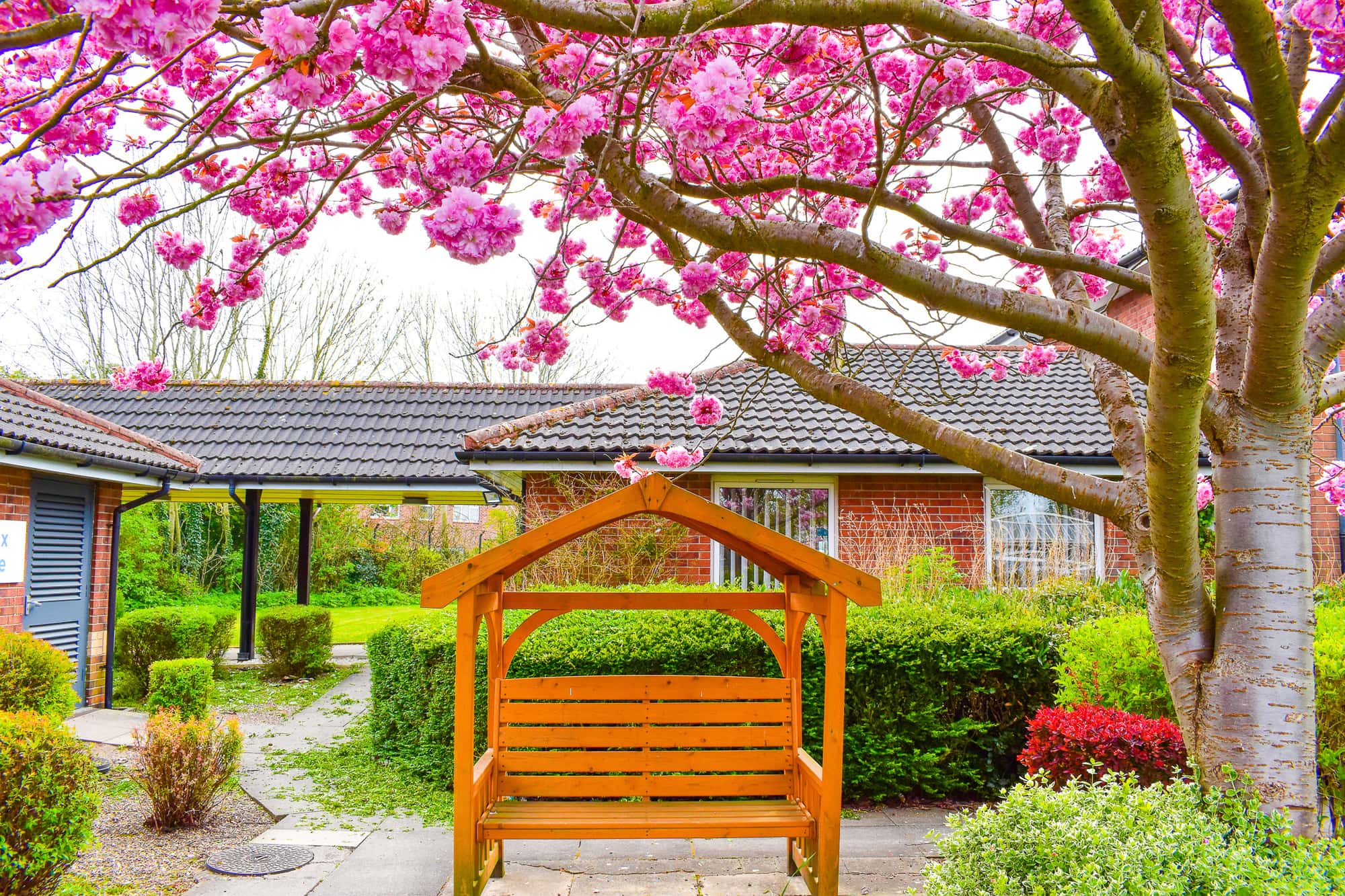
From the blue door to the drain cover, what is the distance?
5313mm

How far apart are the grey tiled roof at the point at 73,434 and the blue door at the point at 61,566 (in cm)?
56

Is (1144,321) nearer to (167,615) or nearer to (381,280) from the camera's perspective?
(167,615)

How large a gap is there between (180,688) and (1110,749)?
736 cm

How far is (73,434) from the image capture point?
30.9 ft

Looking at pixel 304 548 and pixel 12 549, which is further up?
pixel 12 549

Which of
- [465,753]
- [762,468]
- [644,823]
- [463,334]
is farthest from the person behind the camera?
[463,334]

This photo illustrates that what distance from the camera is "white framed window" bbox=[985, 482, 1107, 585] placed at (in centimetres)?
1088

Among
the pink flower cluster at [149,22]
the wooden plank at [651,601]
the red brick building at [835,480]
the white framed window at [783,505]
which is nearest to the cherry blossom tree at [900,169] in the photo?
the pink flower cluster at [149,22]

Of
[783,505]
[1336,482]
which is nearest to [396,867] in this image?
[1336,482]

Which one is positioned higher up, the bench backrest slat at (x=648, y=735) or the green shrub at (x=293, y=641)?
the bench backrest slat at (x=648, y=735)

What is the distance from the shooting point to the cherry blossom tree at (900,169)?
251 cm

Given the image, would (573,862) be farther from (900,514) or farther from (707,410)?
(900,514)

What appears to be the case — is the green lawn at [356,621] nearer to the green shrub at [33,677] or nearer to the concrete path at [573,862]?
the green shrub at [33,677]

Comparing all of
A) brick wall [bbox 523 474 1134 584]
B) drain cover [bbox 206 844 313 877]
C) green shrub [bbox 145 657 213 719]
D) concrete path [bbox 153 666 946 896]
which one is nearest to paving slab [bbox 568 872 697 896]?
concrete path [bbox 153 666 946 896]
